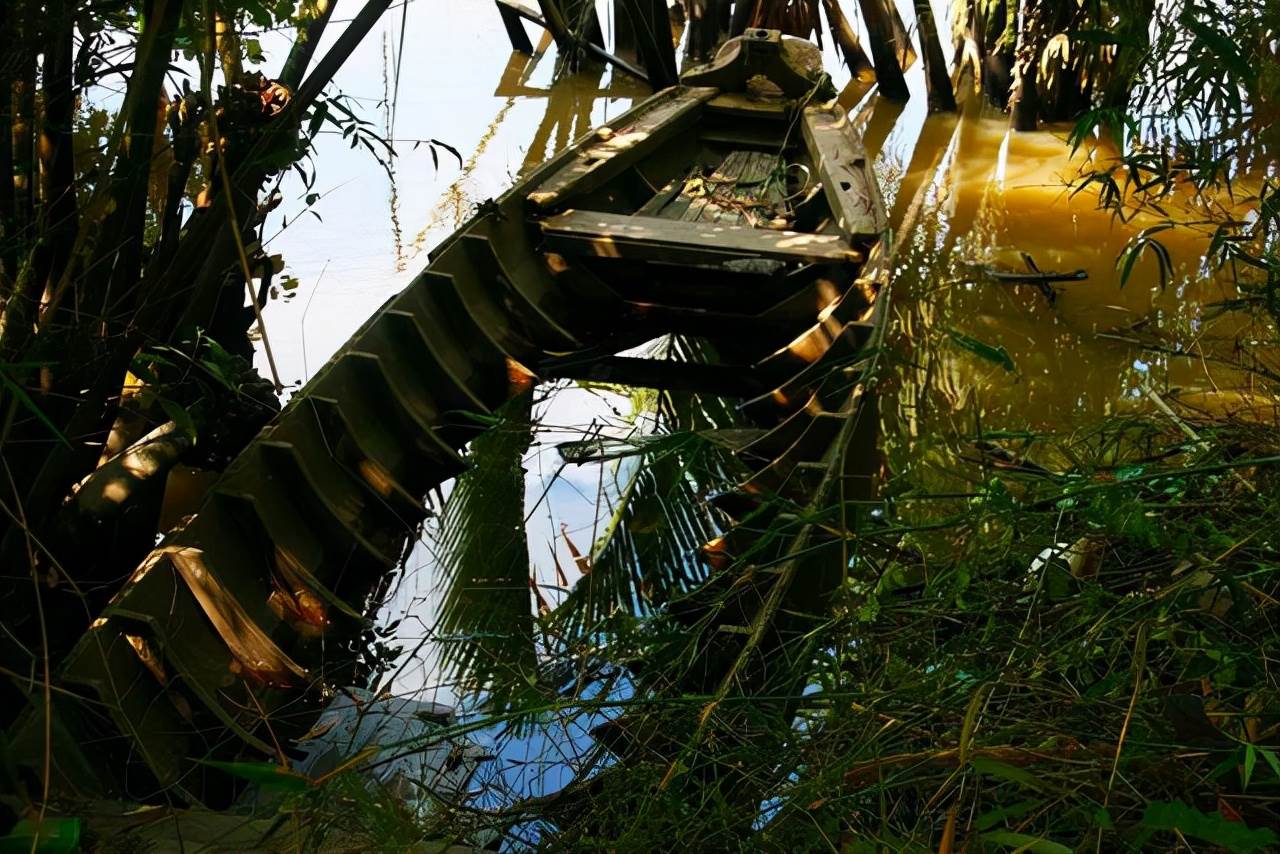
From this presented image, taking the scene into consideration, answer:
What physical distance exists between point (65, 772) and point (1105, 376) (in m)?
4.31

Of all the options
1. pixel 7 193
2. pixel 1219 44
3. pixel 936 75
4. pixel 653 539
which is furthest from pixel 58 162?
pixel 936 75

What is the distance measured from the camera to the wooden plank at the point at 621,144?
18.0 ft

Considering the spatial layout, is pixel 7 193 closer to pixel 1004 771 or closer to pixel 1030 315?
pixel 1004 771

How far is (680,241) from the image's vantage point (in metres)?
5.18

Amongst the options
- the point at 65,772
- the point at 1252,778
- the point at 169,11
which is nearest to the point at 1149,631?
the point at 1252,778

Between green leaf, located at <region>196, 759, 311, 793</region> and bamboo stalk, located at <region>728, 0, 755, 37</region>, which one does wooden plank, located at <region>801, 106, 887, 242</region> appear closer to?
bamboo stalk, located at <region>728, 0, 755, 37</region>

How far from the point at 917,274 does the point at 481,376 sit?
2641 mm

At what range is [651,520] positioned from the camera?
4.06 metres

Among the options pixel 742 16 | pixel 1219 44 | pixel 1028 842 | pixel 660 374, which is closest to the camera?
pixel 1028 842

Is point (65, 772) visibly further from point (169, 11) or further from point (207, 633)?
point (169, 11)

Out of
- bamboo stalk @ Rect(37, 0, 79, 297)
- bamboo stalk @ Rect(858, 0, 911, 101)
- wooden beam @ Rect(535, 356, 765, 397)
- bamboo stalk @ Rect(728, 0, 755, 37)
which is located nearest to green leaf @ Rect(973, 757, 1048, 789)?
bamboo stalk @ Rect(37, 0, 79, 297)

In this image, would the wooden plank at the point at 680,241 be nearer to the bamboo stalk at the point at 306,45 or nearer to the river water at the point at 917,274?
the river water at the point at 917,274

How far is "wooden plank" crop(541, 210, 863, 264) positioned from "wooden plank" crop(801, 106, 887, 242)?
0.11 m

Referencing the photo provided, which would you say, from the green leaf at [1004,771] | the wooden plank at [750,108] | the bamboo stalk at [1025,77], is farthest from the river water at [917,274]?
the green leaf at [1004,771]
